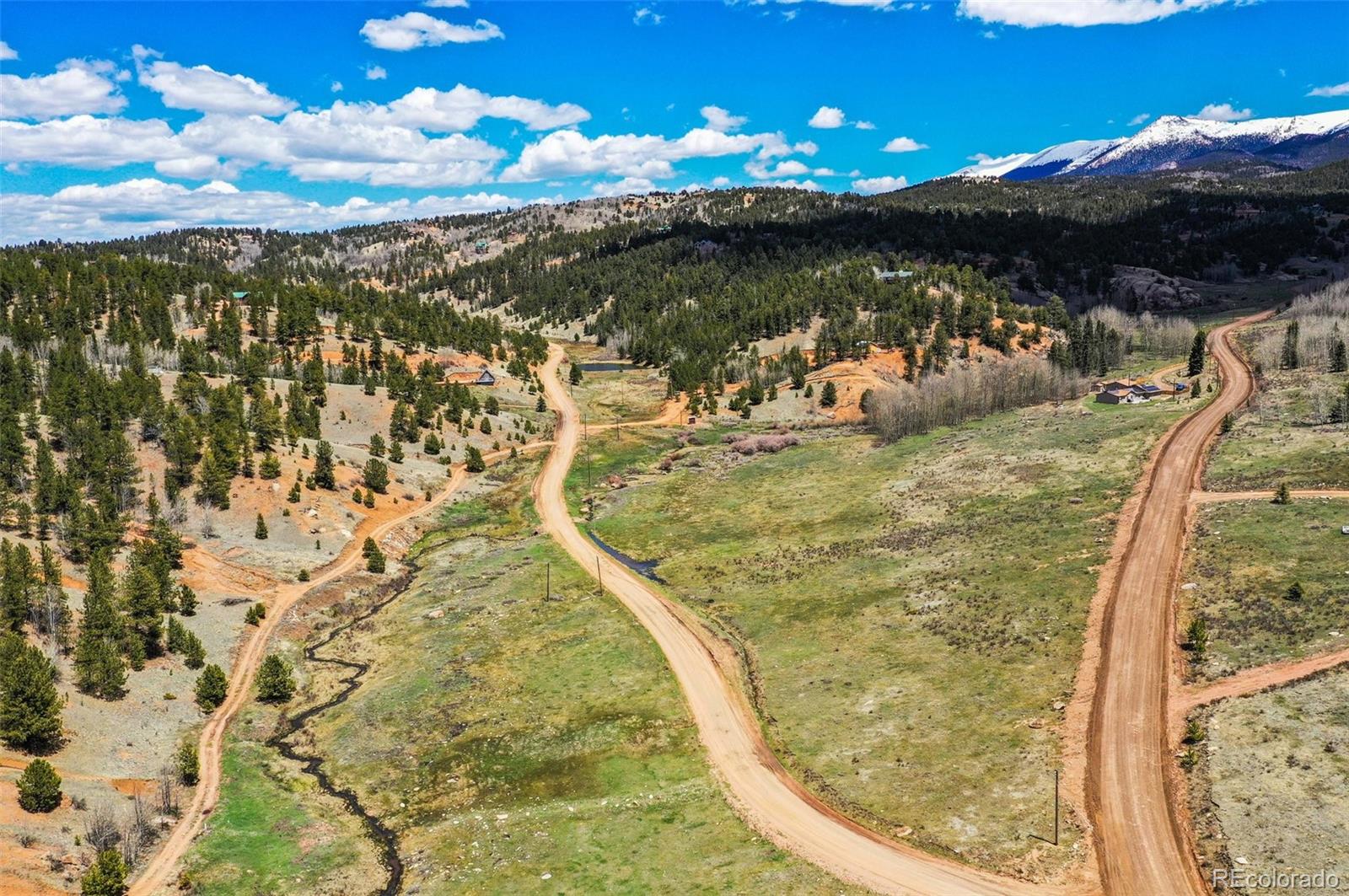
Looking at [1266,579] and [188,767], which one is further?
[1266,579]

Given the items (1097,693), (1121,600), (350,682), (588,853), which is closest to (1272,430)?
(1121,600)

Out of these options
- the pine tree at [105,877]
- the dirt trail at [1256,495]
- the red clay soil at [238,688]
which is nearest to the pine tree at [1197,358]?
the dirt trail at [1256,495]

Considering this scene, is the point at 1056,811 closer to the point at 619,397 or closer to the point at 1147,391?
the point at 1147,391

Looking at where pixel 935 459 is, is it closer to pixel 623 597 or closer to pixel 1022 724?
pixel 623 597

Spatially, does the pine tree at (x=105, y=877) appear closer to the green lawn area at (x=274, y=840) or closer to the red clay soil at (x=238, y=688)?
the red clay soil at (x=238, y=688)

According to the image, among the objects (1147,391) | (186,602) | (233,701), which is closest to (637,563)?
(233,701)

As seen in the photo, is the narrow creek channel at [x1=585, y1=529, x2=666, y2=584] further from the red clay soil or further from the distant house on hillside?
the distant house on hillside
